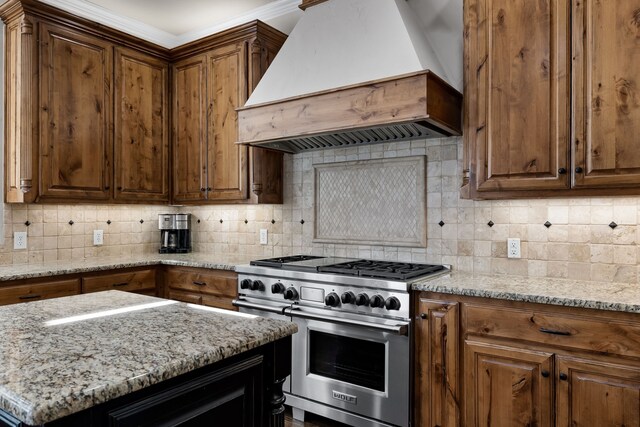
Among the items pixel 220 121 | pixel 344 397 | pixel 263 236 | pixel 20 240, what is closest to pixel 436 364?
pixel 344 397

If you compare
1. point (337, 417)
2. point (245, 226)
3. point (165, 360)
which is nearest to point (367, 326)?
point (337, 417)

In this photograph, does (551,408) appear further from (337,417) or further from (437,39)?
(437,39)

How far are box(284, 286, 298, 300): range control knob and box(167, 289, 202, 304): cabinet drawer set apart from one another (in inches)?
33.5

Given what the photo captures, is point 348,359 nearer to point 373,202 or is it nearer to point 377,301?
point 377,301

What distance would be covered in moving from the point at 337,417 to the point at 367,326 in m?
0.61

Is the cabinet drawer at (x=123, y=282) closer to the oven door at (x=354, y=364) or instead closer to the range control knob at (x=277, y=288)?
the range control knob at (x=277, y=288)

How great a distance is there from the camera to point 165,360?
103 cm

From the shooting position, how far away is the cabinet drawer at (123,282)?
118 inches

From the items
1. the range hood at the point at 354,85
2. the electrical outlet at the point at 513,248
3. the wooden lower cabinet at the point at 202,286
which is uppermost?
the range hood at the point at 354,85

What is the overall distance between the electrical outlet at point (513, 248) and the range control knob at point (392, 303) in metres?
0.80

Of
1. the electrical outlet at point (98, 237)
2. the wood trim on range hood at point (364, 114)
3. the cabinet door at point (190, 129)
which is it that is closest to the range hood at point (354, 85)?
the wood trim on range hood at point (364, 114)

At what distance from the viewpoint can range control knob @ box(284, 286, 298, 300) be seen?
2699 millimetres

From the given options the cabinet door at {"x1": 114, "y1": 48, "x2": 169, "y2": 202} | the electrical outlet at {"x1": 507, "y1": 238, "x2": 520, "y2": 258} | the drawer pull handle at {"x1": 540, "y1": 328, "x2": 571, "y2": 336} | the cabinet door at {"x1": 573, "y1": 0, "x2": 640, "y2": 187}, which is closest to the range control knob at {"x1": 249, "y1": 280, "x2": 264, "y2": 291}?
the cabinet door at {"x1": 114, "y1": 48, "x2": 169, "y2": 202}

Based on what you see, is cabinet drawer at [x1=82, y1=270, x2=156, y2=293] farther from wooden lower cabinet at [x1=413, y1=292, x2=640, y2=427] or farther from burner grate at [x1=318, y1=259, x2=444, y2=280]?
wooden lower cabinet at [x1=413, y1=292, x2=640, y2=427]
